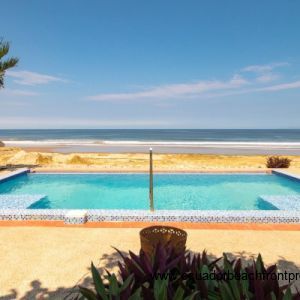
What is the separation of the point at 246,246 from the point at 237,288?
196 inches

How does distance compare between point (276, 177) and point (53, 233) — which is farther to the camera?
point (276, 177)

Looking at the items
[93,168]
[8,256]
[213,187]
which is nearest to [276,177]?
[213,187]

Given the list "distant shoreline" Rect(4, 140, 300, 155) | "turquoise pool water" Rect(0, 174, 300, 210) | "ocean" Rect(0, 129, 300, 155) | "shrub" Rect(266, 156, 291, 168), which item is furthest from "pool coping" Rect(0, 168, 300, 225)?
"ocean" Rect(0, 129, 300, 155)

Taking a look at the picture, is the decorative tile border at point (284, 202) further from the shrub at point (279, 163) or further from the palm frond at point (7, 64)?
the palm frond at point (7, 64)

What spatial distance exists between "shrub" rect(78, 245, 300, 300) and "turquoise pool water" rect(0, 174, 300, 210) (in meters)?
10.1

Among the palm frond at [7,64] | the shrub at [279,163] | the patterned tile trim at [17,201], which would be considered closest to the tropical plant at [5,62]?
the palm frond at [7,64]

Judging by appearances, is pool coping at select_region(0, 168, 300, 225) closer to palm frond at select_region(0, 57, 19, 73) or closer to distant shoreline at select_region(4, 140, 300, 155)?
palm frond at select_region(0, 57, 19, 73)

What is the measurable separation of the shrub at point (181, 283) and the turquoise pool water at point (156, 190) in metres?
10.1

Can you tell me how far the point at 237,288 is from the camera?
2824 mm

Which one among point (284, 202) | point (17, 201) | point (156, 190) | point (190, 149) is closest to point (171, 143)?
point (190, 149)

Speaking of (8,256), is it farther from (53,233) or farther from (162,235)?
(162,235)

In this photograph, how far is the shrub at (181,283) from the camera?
2.75 m

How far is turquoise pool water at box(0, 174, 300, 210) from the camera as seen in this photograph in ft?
46.3

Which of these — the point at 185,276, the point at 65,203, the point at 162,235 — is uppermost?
the point at 185,276
